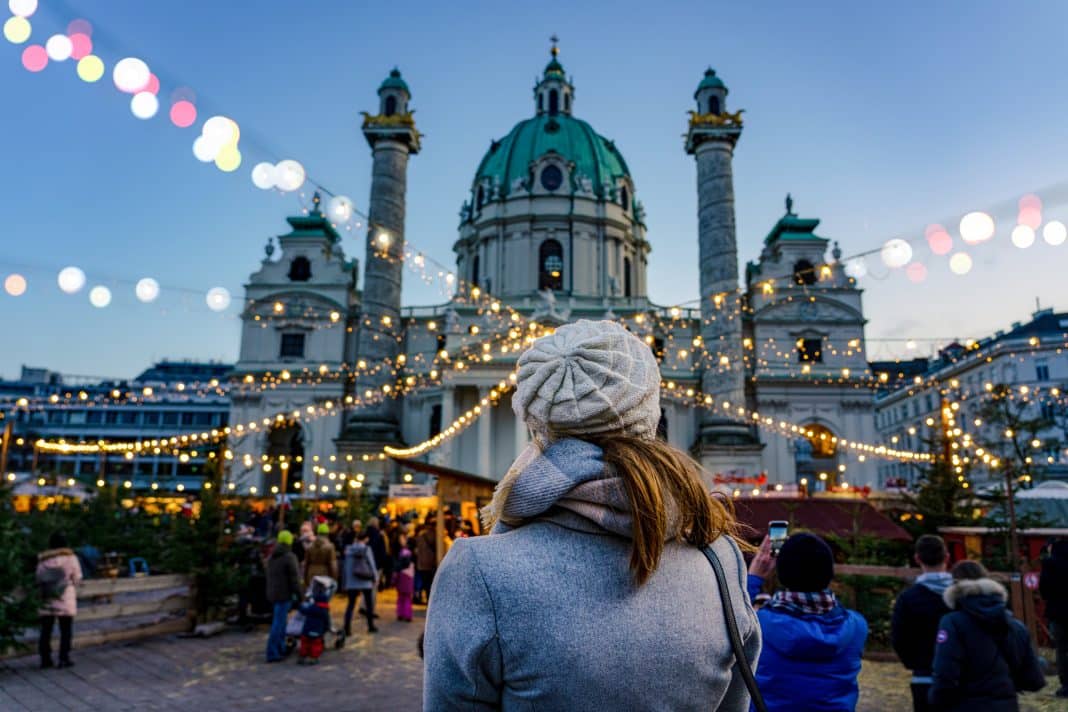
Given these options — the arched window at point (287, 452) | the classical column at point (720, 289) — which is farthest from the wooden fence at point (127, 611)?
the arched window at point (287, 452)

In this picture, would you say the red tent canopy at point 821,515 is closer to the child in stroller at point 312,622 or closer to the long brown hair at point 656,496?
the child in stroller at point 312,622

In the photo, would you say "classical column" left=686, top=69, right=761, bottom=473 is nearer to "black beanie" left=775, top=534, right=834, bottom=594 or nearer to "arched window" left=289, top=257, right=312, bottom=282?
"arched window" left=289, top=257, right=312, bottom=282

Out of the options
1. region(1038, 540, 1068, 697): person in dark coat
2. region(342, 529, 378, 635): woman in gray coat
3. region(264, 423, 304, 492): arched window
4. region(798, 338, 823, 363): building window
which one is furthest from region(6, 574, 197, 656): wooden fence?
region(798, 338, 823, 363): building window

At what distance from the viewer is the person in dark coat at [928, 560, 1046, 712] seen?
398cm

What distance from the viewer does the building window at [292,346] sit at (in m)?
42.3

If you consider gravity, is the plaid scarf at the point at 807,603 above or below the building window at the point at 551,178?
below

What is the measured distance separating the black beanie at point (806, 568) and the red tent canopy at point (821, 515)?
9.70 meters

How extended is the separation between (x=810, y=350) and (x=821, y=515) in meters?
28.7

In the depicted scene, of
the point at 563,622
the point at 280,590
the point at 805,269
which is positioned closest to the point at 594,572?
the point at 563,622

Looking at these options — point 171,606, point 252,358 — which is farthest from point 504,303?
point 171,606

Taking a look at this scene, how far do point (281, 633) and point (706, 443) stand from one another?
28347 mm

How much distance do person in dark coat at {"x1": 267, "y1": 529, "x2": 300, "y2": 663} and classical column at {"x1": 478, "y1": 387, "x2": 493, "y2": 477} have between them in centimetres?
2522

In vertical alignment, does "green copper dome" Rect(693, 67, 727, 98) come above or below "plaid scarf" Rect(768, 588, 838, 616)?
above

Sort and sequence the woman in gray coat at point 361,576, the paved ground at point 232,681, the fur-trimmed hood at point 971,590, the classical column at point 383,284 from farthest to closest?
1. the classical column at point 383,284
2. the woman in gray coat at point 361,576
3. the paved ground at point 232,681
4. the fur-trimmed hood at point 971,590
